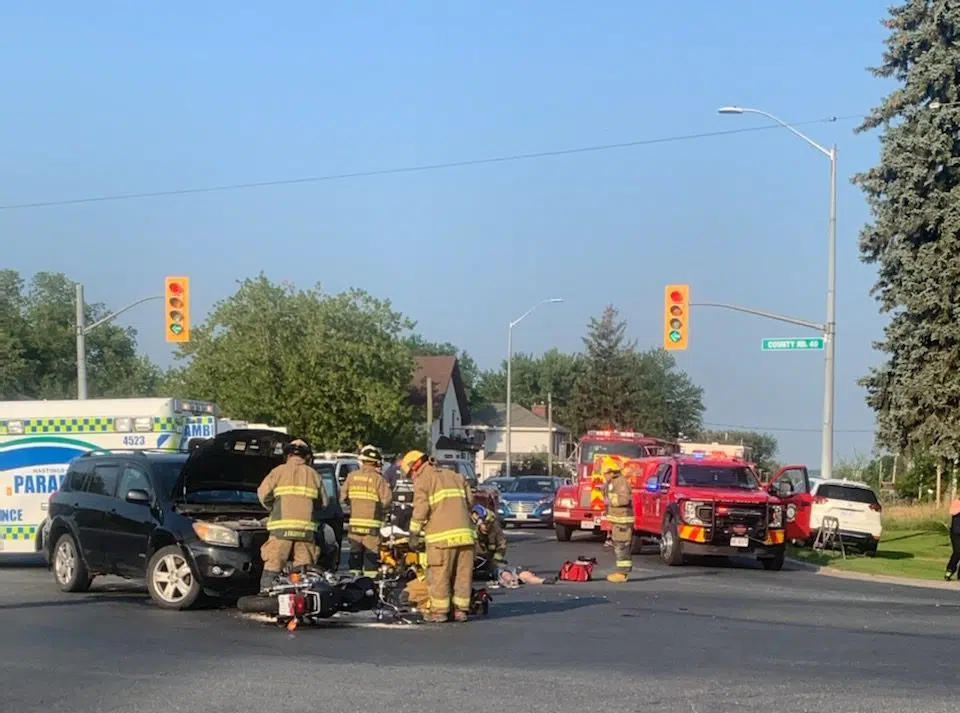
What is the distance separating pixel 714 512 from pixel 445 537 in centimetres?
1081

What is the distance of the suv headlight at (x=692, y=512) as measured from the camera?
23266mm

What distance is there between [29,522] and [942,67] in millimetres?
25068

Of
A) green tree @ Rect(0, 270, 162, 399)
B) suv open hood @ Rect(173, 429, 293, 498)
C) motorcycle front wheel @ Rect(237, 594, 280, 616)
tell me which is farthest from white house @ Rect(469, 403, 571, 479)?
motorcycle front wheel @ Rect(237, 594, 280, 616)

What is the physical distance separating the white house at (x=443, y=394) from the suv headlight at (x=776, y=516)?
51.5 metres

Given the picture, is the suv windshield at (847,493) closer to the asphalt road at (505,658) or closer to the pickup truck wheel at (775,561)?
the pickup truck wheel at (775,561)

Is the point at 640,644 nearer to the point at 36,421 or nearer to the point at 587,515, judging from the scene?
the point at 36,421

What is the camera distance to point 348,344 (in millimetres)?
53094

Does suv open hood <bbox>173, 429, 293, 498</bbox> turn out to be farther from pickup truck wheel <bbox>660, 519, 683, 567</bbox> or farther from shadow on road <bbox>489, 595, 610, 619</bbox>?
pickup truck wheel <bbox>660, 519, 683, 567</bbox>

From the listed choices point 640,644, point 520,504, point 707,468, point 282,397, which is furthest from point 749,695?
point 282,397

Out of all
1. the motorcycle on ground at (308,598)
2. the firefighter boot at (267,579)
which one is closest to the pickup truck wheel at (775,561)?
the motorcycle on ground at (308,598)

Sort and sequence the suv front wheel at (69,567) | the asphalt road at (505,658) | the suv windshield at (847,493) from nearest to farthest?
1. the asphalt road at (505,658)
2. the suv front wheel at (69,567)
3. the suv windshield at (847,493)

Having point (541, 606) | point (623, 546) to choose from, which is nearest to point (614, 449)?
point (623, 546)

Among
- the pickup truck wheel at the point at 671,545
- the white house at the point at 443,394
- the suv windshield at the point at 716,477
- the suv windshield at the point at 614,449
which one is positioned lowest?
the pickup truck wheel at the point at 671,545

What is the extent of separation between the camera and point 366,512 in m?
15.9
